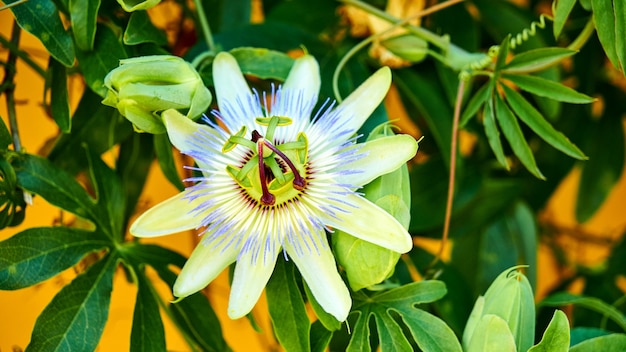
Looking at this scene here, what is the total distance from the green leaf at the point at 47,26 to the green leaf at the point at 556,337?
0.67 metres

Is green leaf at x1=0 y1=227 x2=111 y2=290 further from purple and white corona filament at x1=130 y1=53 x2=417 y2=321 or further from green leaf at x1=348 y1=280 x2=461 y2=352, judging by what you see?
green leaf at x1=348 y1=280 x2=461 y2=352

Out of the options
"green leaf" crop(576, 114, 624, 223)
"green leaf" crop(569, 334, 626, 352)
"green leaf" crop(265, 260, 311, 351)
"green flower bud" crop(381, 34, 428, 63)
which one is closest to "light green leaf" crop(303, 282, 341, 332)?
"green leaf" crop(265, 260, 311, 351)

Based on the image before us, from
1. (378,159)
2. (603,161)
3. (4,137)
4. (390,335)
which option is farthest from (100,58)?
(603,161)

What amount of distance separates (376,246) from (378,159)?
0.34ft

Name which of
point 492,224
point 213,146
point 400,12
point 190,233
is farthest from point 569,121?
point 213,146

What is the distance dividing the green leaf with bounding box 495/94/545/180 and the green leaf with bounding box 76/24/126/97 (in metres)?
0.52

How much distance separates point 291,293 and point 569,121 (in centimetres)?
100

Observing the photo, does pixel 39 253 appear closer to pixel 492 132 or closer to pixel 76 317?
pixel 76 317

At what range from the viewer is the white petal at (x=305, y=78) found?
981 millimetres

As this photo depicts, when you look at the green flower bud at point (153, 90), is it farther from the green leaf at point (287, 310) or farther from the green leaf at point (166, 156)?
the green leaf at point (287, 310)

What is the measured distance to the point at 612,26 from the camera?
97 centimetres

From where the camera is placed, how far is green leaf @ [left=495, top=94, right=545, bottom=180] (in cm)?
103

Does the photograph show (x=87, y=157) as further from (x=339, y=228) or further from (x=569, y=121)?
(x=569, y=121)

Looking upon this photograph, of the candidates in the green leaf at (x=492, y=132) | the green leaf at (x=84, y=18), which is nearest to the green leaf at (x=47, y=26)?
the green leaf at (x=84, y=18)
